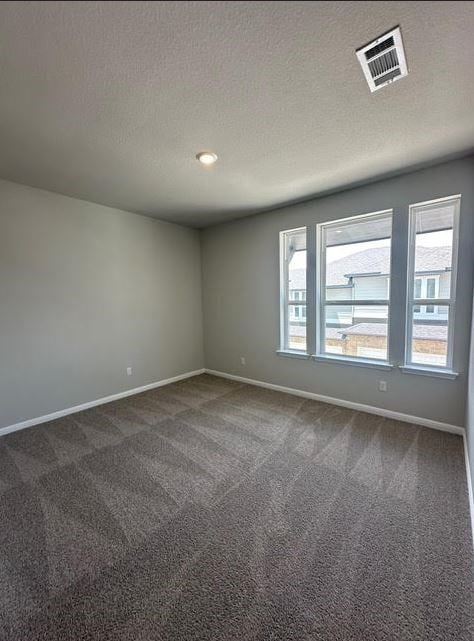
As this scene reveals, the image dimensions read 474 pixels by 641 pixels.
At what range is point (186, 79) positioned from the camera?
1.58 m

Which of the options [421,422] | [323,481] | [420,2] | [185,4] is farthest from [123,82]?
[421,422]

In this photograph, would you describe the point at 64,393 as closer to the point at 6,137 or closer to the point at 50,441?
the point at 50,441

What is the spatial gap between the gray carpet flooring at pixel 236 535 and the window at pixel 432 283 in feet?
2.84

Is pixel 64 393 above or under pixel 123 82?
under

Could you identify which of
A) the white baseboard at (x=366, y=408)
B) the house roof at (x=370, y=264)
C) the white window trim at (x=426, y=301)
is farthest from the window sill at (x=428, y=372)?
the house roof at (x=370, y=264)

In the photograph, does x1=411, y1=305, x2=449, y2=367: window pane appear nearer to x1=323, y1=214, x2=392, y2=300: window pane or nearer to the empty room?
the empty room

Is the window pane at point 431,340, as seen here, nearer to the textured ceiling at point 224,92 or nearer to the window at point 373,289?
the window at point 373,289

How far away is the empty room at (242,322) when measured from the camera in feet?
4.25

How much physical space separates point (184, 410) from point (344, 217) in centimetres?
318

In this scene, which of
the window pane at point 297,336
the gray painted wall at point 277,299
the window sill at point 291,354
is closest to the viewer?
the gray painted wall at point 277,299

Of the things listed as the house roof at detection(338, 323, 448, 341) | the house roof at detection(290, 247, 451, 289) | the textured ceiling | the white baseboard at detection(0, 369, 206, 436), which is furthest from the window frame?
the white baseboard at detection(0, 369, 206, 436)

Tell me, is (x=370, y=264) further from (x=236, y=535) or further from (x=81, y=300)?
(x=81, y=300)

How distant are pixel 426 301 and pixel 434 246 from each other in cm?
59

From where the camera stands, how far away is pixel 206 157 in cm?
242
